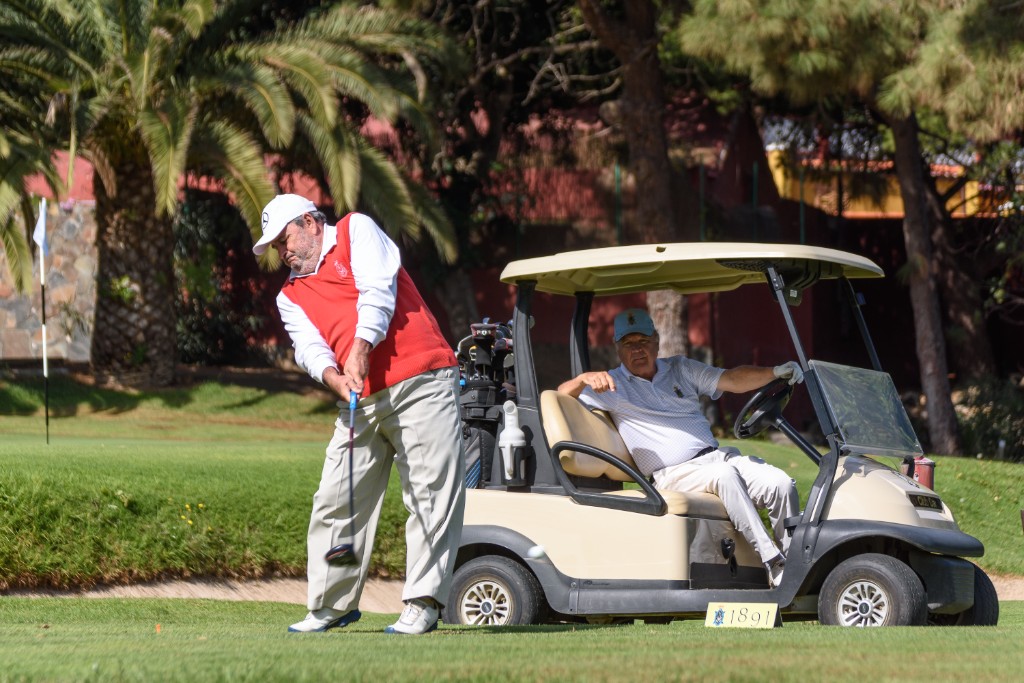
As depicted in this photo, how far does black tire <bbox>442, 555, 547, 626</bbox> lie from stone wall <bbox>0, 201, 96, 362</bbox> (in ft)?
54.1

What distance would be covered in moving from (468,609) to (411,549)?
133cm

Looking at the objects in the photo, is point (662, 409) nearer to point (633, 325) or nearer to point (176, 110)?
point (633, 325)

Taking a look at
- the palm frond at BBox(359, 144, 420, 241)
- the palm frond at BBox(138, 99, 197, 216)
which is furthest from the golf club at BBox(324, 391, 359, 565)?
the palm frond at BBox(359, 144, 420, 241)

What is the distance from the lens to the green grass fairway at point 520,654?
169 inches

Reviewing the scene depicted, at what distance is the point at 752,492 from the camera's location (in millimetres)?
6844

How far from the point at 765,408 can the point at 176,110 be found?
10.5m

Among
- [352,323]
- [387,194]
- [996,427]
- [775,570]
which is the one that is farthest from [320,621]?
[996,427]

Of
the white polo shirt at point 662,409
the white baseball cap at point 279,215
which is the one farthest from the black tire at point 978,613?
the white baseball cap at point 279,215

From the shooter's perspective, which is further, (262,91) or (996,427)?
(996,427)

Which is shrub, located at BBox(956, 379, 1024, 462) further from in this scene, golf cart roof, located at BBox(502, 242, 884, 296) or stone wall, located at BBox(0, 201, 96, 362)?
stone wall, located at BBox(0, 201, 96, 362)

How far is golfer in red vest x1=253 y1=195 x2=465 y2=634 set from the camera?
573 centimetres

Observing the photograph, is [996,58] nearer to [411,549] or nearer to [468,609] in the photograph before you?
[468,609]

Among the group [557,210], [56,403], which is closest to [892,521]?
[56,403]

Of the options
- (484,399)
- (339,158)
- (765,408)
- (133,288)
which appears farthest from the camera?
(133,288)
